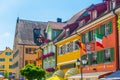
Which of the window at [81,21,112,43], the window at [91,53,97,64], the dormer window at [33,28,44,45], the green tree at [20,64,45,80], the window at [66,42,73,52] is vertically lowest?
the green tree at [20,64,45,80]

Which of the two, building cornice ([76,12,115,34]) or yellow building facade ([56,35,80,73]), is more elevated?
building cornice ([76,12,115,34])

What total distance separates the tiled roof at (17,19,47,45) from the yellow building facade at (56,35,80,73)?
1143 inches

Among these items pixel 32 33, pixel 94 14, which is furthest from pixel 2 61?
pixel 94 14

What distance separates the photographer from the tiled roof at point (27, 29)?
81.0m

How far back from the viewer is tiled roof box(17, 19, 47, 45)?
266ft

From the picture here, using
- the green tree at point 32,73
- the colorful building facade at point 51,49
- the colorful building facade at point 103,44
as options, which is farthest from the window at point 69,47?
the green tree at point 32,73

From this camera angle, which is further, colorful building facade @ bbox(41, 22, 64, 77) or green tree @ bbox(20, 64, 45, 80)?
colorful building facade @ bbox(41, 22, 64, 77)

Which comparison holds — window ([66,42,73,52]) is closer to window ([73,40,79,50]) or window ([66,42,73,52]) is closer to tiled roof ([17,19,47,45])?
window ([73,40,79,50])

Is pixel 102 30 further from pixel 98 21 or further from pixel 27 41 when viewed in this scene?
pixel 27 41

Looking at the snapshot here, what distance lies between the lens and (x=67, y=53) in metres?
47.3

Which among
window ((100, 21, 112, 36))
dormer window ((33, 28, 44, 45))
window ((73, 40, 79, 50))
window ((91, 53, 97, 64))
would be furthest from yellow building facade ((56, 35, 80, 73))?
dormer window ((33, 28, 44, 45))

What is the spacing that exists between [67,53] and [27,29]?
37.5 m

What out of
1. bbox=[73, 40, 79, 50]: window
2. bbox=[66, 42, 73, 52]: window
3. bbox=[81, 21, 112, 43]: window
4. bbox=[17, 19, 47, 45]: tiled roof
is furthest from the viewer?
bbox=[17, 19, 47, 45]: tiled roof

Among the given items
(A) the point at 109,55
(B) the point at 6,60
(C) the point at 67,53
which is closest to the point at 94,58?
(A) the point at 109,55
